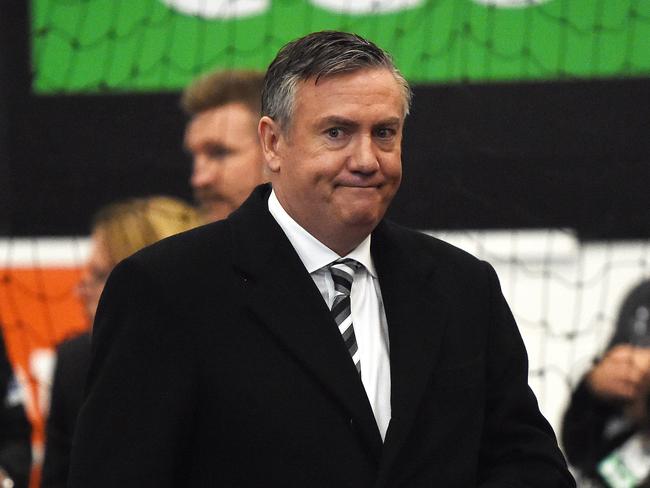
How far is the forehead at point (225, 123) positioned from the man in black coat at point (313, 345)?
5.42 ft

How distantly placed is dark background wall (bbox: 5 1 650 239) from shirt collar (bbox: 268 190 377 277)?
2590 mm

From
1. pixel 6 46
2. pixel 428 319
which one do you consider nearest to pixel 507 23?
pixel 6 46

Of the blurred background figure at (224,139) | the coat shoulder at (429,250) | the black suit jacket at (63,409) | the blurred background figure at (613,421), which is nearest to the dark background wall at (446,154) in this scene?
the blurred background figure at (224,139)

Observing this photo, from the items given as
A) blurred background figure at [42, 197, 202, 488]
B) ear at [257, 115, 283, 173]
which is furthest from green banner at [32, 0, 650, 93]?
ear at [257, 115, 283, 173]

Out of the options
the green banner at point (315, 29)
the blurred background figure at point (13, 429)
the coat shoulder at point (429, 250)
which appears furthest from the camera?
the green banner at point (315, 29)

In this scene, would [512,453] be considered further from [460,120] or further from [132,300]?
[460,120]

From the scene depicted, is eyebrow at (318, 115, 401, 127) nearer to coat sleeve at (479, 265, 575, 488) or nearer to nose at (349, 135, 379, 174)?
nose at (349, 135, 379, 174)

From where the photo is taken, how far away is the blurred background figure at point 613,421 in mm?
3400

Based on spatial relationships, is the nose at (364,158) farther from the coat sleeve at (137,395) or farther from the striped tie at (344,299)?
the coat sleeve at (137,395)

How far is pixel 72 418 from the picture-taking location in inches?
135

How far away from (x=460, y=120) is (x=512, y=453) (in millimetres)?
2878

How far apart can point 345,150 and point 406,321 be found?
259 mm

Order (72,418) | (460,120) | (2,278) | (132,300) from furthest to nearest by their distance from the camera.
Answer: (2,278) < (460,120) < (72,418) < (132,300)

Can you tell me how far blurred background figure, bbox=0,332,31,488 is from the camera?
3664mm
